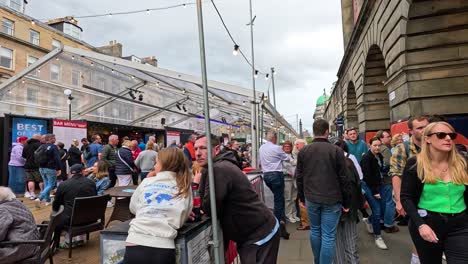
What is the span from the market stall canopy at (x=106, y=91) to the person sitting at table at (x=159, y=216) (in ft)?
24.6

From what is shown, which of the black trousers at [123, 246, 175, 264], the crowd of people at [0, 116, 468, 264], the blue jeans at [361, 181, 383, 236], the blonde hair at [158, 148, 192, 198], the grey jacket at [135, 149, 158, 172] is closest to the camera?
the black trousers at [123, 246, 175, 264]

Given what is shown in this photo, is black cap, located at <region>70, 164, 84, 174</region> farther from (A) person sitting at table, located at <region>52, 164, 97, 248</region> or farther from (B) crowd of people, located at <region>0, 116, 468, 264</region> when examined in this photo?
(B) crowd of people, located at <region>0, 116, 468, 264</region>

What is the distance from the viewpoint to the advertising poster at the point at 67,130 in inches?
464

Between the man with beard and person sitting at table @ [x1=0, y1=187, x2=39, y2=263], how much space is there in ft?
7.05

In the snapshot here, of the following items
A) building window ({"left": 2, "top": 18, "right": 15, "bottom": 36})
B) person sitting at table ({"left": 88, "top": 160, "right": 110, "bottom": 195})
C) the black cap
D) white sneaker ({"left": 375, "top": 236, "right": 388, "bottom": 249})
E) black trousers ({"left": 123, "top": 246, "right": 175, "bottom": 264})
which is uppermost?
building window ({"left": 2, "top": 18, "right": 15, "bottom": 36})

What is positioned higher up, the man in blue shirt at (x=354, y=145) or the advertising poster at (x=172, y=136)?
the advertising poster at (x=172, y=136)

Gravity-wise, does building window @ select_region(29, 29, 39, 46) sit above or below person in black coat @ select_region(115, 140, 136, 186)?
above

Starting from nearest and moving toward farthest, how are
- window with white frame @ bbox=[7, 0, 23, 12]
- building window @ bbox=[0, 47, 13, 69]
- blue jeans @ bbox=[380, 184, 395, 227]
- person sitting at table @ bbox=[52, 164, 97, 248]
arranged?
person sitting at table @ bbox=[52, 164, 97, 248] → blue jeans @ bbox=[380, 184, 395, 227] → building window @ bbox=[0, 47, 13, 69] → window with white frame @ bbox=[7, 0, 23, 12]

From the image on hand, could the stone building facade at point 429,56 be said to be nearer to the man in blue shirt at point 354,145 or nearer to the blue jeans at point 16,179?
the man in blue shirt at point 354,145

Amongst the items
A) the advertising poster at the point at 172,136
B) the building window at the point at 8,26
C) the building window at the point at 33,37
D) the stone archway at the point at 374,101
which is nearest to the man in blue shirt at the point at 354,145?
the stone archway at the point at 374,101

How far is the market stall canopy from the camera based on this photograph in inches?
459

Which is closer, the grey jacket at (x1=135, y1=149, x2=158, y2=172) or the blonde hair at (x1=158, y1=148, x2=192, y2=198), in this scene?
the blonde hair at (x1=158, y1=148, x2=192, y2=198)

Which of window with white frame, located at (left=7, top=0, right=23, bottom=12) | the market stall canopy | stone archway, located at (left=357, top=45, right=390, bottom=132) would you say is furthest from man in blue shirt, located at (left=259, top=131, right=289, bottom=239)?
window with white frame, located at (left=7, top=0, right=23, bottom=12)

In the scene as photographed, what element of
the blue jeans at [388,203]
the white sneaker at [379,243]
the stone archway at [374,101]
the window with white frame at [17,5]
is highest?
the window with white frame at [17,5]
